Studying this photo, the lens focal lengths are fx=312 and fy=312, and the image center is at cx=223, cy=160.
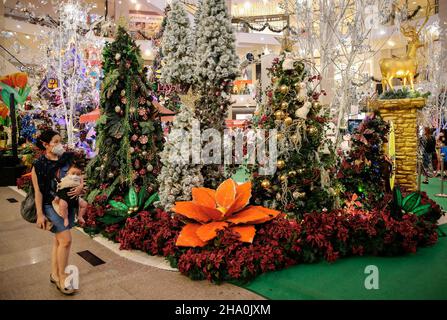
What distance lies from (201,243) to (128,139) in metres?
2.58

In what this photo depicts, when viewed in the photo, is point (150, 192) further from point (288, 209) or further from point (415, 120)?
point (415, 120)

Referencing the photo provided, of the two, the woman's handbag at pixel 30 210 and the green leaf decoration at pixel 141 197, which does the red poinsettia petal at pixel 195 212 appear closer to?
Result: the green leaf decoration at pixel 141 197

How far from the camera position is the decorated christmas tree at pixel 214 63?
5.37m

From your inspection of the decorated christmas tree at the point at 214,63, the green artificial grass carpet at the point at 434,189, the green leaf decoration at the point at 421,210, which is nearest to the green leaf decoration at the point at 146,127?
the decorated christmas tree at the point at 214,63

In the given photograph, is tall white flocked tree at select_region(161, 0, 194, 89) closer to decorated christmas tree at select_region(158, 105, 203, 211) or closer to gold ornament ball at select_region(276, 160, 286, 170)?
decorated christmas tree at select_region(158, 105, 203, 211)

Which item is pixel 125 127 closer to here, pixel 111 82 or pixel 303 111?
pixel 111 82

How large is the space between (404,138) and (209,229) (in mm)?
5552

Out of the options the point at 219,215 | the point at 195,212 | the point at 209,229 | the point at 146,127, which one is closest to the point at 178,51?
the point at 146,127

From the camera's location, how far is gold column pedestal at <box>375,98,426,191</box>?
6781 mm

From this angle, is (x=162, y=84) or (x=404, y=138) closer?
(x=404, y=138)

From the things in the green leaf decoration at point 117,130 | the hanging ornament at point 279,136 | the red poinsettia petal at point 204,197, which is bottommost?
the red poinsettia petal at point 204,197

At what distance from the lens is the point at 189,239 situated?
3418mm

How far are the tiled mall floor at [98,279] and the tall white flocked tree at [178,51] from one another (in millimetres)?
3221
